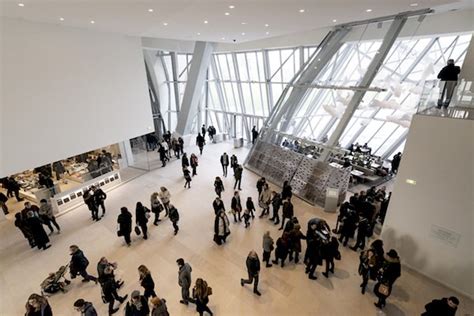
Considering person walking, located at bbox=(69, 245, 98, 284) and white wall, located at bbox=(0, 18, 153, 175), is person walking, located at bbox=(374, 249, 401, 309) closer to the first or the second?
person walking, located at bbox=(69, 245, 98, 284)

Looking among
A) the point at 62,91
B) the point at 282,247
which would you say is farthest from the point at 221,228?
the point at 62,91

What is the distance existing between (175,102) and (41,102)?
1590cm

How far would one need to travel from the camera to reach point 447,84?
6.34 metres

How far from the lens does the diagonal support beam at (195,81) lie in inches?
648

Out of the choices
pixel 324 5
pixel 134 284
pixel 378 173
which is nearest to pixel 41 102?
pixel 134 284

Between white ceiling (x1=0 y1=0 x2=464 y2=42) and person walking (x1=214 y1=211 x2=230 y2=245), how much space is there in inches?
225

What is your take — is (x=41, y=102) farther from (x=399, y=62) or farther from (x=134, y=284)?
(x=399, y=62)

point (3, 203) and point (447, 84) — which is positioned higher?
point (447, 84)

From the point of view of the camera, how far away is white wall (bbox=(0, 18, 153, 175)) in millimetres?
7875

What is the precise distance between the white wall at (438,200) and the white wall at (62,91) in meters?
11.3

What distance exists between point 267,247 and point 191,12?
693 cm

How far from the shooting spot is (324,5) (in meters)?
6.83

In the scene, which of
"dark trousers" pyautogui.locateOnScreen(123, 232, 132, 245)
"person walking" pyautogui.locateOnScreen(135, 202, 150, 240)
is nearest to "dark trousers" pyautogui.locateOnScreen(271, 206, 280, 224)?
"person walking" pyautogui.locateOnScreen(135, 202, 150, 240)

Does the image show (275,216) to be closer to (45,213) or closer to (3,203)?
(45,213)
